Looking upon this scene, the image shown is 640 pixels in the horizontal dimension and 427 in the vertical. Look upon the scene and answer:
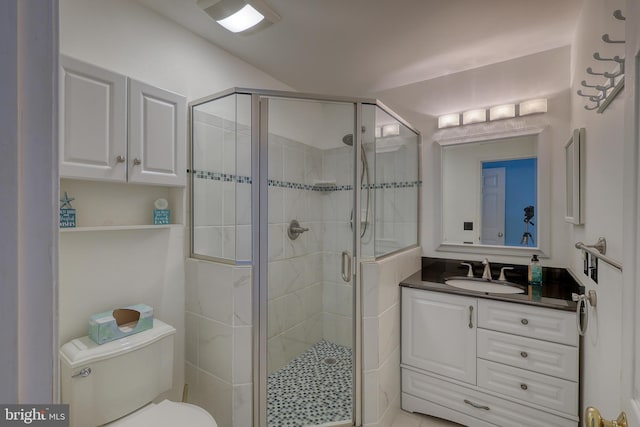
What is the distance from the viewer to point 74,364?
48.9 inches

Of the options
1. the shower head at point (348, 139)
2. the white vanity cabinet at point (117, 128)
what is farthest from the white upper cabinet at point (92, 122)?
the shower head at point (348, 139)

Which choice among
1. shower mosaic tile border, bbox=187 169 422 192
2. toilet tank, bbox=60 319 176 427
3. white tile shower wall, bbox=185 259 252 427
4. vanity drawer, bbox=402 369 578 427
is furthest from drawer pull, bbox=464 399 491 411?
toilet tank, bbox=60 319 176 427

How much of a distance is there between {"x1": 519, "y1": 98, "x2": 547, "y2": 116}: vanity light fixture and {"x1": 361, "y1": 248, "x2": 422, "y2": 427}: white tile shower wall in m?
1.45

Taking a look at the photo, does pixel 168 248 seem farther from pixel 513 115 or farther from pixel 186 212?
pixel 513 115

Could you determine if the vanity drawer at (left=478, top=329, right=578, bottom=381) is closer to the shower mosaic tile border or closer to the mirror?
the mirror

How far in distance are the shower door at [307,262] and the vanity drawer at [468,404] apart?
0.49m

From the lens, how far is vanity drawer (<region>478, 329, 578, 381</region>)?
158 cm

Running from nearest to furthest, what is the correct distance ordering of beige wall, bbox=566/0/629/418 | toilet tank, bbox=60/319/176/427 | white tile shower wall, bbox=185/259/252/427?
beige wall, bbox=566/0/629/418 < toilet tank, bbox=60/319/176/427 < white tile shower wall, bbox=185/259/252/427

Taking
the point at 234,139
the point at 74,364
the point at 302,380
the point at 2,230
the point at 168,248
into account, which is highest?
the point at 234,139

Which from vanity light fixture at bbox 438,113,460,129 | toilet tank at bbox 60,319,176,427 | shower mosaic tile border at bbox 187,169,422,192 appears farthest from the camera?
vanity light fixture at bbox 438,113,460,129

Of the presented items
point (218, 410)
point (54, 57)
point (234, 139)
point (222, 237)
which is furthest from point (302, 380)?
point (54, 57)

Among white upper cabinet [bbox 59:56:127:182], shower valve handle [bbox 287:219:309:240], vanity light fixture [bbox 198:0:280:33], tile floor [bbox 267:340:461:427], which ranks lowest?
tile floor [bbox 267:340:461:427]

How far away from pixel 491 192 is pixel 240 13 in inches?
83.2

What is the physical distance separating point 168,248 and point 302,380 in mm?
1301
